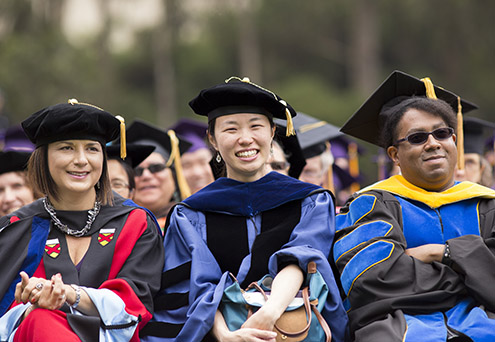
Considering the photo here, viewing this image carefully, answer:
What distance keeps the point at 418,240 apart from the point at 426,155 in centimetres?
48

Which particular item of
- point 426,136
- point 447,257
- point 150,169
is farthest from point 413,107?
point 150,169

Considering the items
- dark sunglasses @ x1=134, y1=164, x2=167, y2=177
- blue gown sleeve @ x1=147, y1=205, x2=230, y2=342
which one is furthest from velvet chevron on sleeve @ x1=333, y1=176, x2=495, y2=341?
dark sunglasses @ x1=134, y1=164, x2=167, y2=177

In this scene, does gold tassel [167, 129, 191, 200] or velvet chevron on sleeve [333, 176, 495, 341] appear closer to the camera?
velvet chevron on sleeve [333, 176, 495, 341]

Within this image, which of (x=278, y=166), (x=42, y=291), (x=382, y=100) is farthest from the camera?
(x=278, y=166)

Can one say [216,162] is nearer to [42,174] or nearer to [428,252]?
[42,174]

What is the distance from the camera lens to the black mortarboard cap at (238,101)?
13.3ft

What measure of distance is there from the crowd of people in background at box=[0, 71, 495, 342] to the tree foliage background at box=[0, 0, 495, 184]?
39.6 ft

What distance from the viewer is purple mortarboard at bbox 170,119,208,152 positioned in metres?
7.77

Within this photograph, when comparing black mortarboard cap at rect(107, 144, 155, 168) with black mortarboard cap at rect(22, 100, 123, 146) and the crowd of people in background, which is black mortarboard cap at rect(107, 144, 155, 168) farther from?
black mortarboard cap at rect(22, 100, 123, 146)

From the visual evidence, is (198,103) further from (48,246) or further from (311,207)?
(48,246)

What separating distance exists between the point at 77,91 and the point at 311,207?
1136 centimetres

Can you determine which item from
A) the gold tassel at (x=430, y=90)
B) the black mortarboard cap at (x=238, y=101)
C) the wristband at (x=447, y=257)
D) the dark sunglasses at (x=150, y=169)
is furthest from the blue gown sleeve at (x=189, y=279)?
the dark sunglasses at (x=150, y=169)

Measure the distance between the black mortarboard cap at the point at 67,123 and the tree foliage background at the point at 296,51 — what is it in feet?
39.3

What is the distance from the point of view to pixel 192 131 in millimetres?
7871
